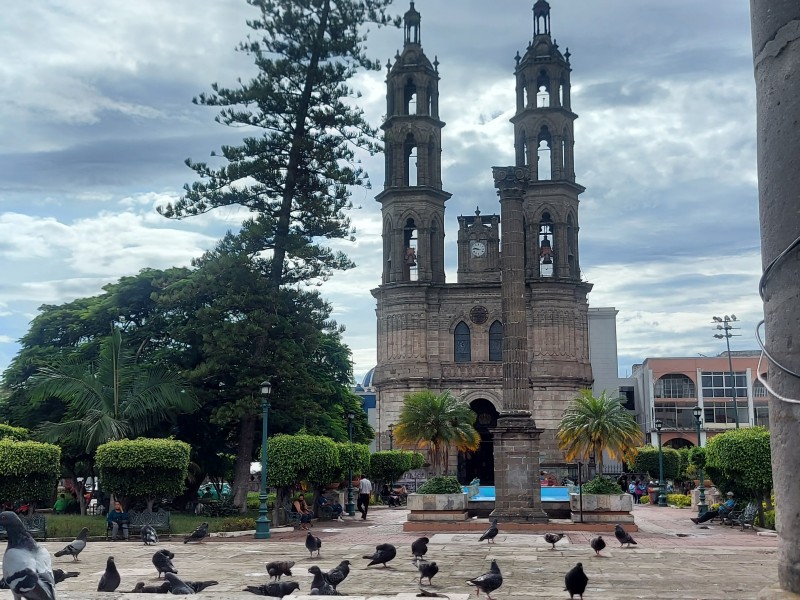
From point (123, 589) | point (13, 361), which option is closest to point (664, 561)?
point (123, 589)

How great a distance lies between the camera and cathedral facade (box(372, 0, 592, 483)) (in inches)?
2014

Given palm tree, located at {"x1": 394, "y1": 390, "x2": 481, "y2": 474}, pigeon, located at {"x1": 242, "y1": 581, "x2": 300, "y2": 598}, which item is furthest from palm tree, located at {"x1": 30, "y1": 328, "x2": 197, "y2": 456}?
pigeon, located at {"x1": 242, "y1": 581, "x2": 300, "y2": 598}

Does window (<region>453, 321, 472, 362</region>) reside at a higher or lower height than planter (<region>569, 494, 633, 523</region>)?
higher

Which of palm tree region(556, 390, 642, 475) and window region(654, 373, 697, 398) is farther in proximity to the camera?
window region(654, 373, 697, 398)

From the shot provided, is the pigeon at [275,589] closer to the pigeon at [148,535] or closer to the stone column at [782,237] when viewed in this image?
the stone column at [782,237]

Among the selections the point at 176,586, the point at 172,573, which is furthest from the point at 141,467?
the point at 176,586

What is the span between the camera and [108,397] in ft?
92.6

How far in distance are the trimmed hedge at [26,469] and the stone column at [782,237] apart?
2263 centimetres

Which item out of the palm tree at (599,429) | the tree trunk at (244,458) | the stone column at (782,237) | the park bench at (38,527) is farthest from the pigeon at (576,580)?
the tree trunk at (244,458)

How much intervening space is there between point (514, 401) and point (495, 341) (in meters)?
25.6

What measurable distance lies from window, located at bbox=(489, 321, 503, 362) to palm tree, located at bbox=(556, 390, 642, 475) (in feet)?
72.4

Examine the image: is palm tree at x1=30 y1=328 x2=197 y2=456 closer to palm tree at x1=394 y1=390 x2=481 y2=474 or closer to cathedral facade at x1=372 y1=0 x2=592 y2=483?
palm tree at x1=394 y1=390 x2=481 y2=474

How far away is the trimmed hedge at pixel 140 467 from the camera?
23.5 meters

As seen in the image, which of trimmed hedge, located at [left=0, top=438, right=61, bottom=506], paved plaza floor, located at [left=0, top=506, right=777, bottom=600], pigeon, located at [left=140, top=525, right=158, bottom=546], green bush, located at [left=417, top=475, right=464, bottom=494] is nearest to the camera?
paved plaza floor, located at [left=0, top=506, right=777, bottom=600]
